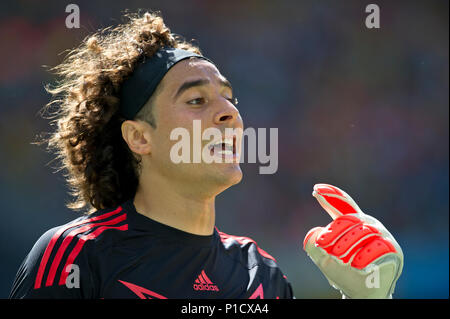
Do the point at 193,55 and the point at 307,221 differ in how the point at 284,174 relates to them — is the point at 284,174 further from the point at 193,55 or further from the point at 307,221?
the point at 193,55

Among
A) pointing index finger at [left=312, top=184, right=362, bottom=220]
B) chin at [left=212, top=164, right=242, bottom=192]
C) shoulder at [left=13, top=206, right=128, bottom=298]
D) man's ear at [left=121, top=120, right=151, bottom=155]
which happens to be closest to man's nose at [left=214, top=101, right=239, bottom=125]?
chin at [left=212, top=164, right=242, bottom=192]

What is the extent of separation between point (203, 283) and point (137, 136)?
742 millimetres

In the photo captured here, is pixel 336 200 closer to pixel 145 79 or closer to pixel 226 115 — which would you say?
pixel 226 115

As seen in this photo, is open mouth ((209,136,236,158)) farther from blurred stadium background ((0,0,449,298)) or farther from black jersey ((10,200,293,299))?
blurred stadium background ((0,0,449,298))

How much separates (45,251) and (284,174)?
421 centimetres

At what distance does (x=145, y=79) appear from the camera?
2514mm

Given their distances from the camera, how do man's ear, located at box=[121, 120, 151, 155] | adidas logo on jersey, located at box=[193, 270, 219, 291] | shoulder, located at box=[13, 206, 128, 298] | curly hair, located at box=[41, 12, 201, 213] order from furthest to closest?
1. curly hair, located at box=[41, 12, 201, 213]
2. man's ear, located at box=[121, 120, 151, 155]
3. adidas logo on jersey, located at box=[193, 270, 219, 291]
4. shoulder, located at box=[13, 206, 128, 298]

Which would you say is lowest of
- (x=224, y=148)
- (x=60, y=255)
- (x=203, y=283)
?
(x=203, y=283)

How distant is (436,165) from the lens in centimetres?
644

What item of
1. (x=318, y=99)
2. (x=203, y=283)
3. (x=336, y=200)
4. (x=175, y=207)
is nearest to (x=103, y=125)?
(x=175, y=207)

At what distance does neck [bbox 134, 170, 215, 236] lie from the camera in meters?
2.35

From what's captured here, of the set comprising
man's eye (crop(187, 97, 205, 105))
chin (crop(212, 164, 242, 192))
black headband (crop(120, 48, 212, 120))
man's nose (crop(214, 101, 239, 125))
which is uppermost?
black headband (crop(120, 48, 212, 120))

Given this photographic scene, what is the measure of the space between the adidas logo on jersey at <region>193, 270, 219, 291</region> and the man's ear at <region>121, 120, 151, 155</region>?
0.61m
